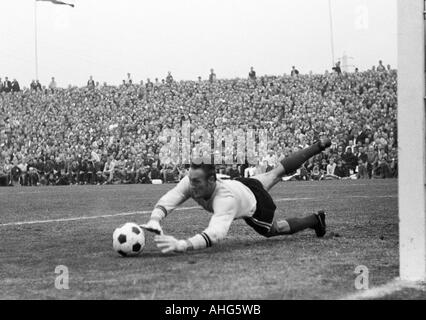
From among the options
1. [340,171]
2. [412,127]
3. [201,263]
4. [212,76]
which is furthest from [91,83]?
[412,127]

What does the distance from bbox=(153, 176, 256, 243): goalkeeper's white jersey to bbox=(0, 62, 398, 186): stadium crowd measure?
19920mm

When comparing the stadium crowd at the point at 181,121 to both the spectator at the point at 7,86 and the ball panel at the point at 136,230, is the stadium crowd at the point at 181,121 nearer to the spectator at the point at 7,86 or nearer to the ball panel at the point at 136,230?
the spectator at the point at 7,86

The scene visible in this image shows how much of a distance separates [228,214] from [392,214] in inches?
182

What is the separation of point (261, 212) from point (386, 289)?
8.77 ft

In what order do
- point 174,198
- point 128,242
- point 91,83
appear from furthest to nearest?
1. point 91,83
2. point 174,198
3. point 128,242

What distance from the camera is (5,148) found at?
3553cm

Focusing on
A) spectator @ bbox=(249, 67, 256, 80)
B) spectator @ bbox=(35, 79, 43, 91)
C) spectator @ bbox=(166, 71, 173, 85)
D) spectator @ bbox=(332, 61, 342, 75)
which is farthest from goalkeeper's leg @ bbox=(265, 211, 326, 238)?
spectator @ bbox=(35, 79, 43, 91)

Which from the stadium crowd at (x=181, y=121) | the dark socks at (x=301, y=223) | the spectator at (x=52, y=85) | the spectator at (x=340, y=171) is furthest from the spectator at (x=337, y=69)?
the dark socks at (x=301, y=223)

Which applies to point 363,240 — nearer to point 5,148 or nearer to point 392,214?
point 392,214

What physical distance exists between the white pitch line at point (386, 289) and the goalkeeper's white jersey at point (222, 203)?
184 cm

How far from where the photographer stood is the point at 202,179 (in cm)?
630

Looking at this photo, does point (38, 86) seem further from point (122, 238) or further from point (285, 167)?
point (122, 238)

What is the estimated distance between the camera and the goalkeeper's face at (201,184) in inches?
248

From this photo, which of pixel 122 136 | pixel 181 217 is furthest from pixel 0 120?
pixel 181 217
